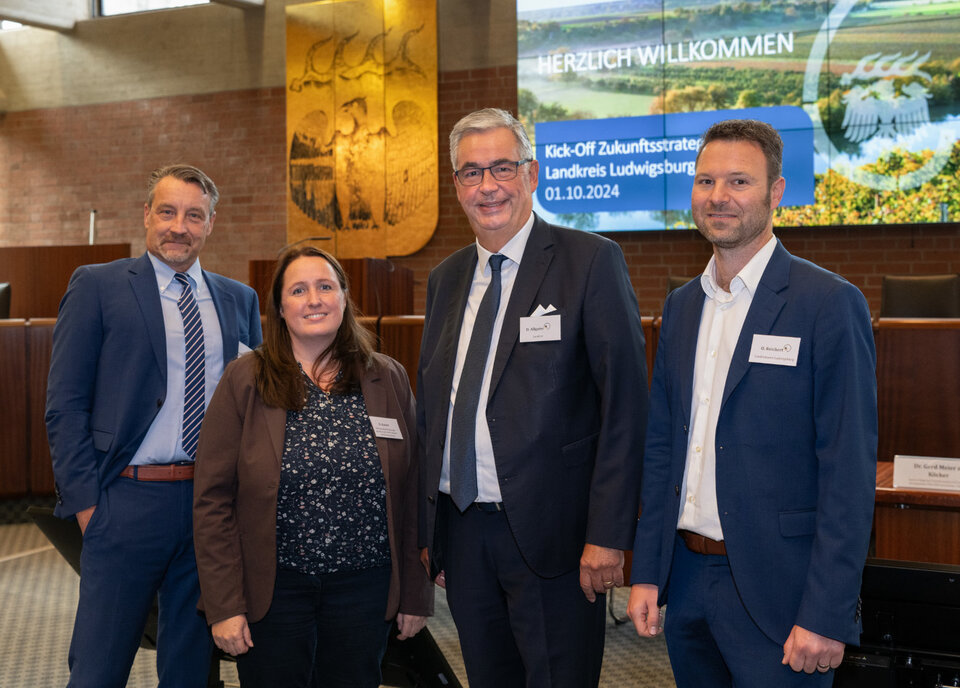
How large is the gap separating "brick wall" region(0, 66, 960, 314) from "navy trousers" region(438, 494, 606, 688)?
576cm

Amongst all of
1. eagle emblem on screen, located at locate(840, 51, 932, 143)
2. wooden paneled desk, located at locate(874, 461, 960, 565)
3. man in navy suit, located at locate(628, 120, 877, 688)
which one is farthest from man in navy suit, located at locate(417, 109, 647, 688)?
eagle emblem on screen, located at locate(840, 51, 932, 143)

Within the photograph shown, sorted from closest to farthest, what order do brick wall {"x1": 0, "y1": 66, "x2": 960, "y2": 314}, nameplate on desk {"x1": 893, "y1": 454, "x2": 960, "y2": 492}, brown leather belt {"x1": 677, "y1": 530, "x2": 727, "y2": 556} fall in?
Result: brown leather belt {"x1": 677, "y1": 530, "x2": 727, "y2": 556} < nameplate on desk {"x1": 893, "y1": 454, "x2": 960, "y2": 492} < brick wall {"x1": 0, "y1": 66, "x2": 960, "y2": 314}

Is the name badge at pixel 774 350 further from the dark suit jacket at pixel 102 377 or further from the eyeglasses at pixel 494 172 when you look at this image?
the dark suit jacket at pixel 102 377

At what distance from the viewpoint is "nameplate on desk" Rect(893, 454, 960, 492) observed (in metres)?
2.59

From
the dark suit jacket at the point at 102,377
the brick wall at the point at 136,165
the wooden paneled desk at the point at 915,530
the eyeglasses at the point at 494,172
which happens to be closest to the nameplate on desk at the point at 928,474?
the wooden paneled desk at the point at 915,530

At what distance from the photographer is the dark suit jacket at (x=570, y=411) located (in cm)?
182

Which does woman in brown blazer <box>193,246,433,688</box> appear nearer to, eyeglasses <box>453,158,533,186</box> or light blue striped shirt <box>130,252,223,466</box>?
light blue striped shirt <box>130,252,223,466</box>

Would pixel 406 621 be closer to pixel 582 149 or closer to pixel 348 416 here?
pixel 348 416

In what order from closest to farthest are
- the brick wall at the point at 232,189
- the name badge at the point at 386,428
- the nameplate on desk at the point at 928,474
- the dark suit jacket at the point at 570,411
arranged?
the dark suit jacket at the point at 570,411, the name badge at the point at 386,428, the nameplate on desk at the point at 928,474, the brick wall at the point at 232,189

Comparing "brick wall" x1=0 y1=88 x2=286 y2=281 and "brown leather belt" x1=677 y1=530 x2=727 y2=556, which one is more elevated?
"brick wall" x1=0 y1=88 x2=286 y2=281

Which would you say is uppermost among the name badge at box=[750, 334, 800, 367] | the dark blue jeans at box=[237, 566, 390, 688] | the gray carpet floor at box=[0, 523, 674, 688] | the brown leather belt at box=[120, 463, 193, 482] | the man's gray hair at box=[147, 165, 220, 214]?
the man's gray hair at box=[147, 165, 220, 214]

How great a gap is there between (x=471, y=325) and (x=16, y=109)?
10.1 m

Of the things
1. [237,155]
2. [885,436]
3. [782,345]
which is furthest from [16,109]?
[782,345]

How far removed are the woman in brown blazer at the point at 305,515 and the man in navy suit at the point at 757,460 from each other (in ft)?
2.00
